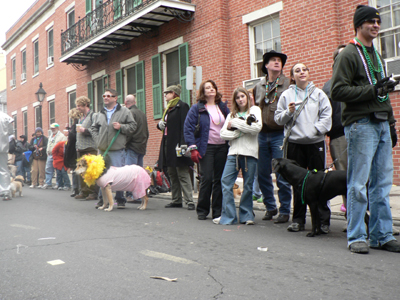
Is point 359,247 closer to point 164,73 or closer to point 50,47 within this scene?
point 164,73

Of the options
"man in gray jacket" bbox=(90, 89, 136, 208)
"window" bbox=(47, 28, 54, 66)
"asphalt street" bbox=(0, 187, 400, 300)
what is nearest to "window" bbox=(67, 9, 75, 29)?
"window" bbox=(47, 28, 54, 66)

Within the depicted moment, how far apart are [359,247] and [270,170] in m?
2.18

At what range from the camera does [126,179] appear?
24.6 feet

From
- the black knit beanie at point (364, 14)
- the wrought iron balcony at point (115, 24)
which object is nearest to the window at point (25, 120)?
the wrought iron balcony at point (115, 24)

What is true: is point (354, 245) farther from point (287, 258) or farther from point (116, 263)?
point (116, 263)

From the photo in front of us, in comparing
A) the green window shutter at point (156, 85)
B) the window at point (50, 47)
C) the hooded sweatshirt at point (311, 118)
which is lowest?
the hooded sweatshirt at point (311, 118)

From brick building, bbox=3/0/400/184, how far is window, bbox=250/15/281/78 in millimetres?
26

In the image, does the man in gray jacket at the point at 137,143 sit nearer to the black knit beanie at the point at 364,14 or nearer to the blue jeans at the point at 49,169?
the blue jeans at the point at 49,169

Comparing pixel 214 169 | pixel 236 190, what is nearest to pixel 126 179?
pixel 214 169

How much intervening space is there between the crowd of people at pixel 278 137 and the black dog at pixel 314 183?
191 millimetres

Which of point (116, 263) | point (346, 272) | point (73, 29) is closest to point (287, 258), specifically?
point (346, 272)

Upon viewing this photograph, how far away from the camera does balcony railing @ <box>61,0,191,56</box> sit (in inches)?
581

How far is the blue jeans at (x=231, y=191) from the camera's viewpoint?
19.3ft

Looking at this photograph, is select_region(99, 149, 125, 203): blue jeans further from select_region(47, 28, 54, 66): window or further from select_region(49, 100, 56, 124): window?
select_region(47, 28, 54, 66): window
